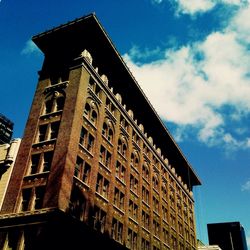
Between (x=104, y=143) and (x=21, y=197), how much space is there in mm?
10369

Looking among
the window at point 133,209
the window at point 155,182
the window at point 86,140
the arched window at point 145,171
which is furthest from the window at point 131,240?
the window at point 155,182

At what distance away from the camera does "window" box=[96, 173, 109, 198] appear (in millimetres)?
30553

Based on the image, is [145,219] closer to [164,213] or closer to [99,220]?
[164,213]

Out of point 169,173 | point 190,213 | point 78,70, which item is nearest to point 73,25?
point 78,70

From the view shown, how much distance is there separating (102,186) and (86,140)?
4.87 metres

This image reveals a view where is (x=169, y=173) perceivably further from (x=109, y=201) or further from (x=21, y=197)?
(x=21, y=197)

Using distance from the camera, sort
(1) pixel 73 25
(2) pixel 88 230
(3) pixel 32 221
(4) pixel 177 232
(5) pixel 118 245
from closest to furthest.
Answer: (3) pixel 32 221
(2) pixel 88 230
(5) pixel 118 245
(1) pixel 73 25
(4) pixel 177 232

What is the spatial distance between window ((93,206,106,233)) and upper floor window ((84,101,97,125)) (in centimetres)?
879

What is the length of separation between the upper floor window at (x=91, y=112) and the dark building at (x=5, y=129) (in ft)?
80.0

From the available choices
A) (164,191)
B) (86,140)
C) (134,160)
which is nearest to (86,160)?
(86,140)

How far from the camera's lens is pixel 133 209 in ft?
121

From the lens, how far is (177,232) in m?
51.2

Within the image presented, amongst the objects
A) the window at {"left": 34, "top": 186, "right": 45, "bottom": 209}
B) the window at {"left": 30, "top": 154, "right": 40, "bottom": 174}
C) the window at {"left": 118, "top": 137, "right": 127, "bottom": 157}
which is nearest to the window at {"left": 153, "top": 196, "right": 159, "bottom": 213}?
the window at {"left": 118, "top": 137, "right": 127, "bottom": 157}

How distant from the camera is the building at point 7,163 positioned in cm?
2738
